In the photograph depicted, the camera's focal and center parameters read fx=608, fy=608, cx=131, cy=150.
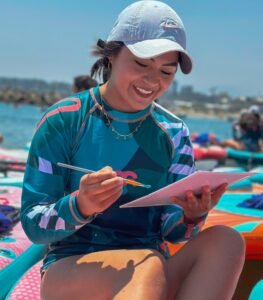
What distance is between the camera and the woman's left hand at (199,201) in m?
1.79

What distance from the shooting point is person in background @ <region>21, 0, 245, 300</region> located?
64.9 inches

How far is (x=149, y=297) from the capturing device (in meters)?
1.58

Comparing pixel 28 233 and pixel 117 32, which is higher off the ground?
pixel 117 32

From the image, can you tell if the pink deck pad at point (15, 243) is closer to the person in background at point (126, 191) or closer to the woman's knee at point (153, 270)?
the person in background at point (126, 191)

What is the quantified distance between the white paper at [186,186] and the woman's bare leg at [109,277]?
15cm

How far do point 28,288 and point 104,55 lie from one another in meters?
0.92

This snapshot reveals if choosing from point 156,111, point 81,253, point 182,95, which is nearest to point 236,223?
point 156,111

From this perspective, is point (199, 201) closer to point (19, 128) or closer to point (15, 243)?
point (15, 243)

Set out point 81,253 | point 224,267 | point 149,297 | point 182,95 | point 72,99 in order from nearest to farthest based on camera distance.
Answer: point 149,297 < point 224,267 < point 81,253 < point 72,99 < point 182,95

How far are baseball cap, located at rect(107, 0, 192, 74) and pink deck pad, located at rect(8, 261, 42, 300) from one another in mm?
996

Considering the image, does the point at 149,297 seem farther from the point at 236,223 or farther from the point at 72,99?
the point at 236,223

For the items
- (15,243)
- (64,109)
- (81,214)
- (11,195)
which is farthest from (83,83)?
(81,214)

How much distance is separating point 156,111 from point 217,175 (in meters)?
0.39

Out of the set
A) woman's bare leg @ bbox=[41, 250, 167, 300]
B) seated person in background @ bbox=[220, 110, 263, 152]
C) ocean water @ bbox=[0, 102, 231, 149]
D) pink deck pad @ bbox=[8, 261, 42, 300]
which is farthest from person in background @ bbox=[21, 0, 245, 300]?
ocean water @ bbox=[0, 102, 231, 149]
